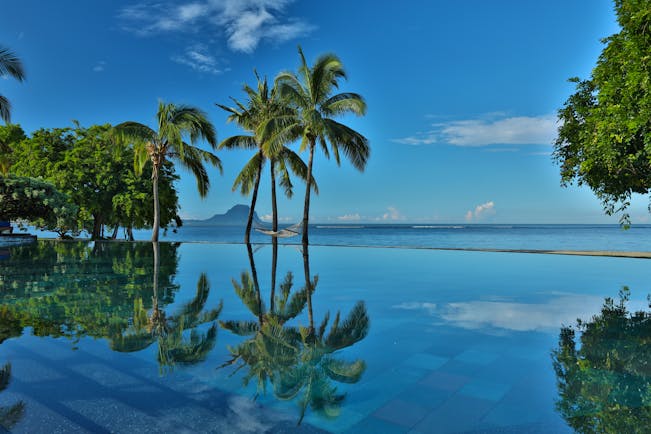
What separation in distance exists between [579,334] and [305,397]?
3.07 metres

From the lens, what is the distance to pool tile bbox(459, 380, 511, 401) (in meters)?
2.33

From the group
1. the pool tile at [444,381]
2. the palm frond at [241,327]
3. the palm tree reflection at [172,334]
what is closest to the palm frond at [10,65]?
the palm tree reflection at [172,334]

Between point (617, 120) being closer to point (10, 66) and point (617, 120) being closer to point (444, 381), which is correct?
point (444, 381)

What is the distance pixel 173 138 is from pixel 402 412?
16.3 m

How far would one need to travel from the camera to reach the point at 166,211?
20.4 metres

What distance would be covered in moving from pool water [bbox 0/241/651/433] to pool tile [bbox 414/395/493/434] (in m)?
0.01

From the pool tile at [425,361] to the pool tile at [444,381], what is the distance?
0.44 feet

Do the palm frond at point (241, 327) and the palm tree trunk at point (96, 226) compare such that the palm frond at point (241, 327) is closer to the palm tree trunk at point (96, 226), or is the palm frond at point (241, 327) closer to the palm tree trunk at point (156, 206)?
the palm tree trunk at point (156, 206)

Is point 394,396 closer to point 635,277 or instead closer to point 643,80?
point 643,80

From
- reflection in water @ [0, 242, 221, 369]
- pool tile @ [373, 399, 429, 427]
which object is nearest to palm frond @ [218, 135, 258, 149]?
reflection in water @ [0, 242, 221, 369]

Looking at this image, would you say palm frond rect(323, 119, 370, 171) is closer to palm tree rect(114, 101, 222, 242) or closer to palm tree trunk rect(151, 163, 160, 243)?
palm tree rect(114, 101, 222, 242)

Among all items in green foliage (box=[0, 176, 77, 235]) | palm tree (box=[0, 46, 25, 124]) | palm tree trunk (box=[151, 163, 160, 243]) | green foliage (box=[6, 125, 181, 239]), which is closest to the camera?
palm tree (box=[0, 46, 25, 124])

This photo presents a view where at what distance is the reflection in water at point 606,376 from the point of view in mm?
2014

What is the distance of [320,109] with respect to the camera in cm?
1470
